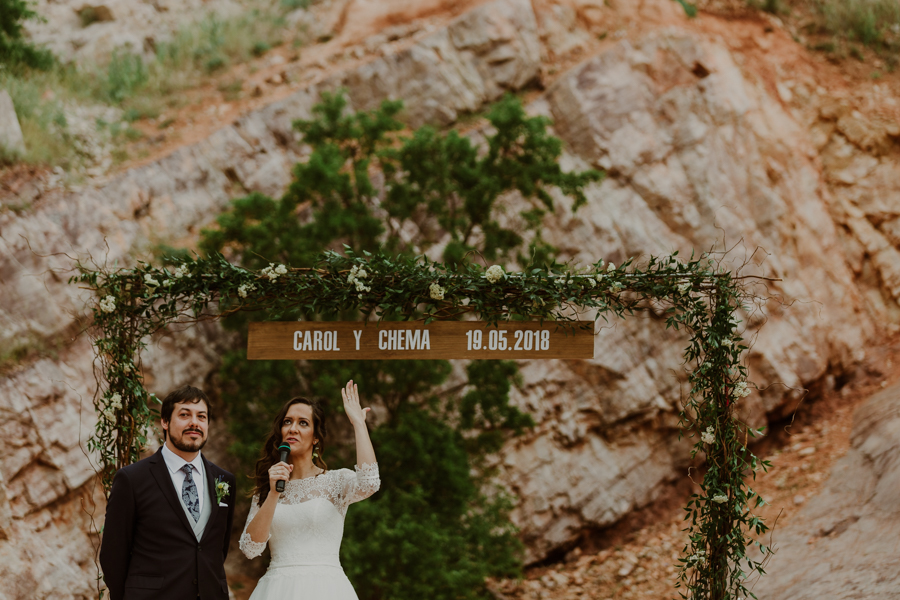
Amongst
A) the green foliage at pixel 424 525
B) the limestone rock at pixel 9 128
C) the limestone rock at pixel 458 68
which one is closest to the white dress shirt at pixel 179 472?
the green foliage at pixel 424 525

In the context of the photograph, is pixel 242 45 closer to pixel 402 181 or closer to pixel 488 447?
pixel 402 181

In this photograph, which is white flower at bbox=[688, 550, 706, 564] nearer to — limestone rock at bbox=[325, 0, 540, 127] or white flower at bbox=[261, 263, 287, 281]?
white flower at bbox=[261, 263, 287, 281]

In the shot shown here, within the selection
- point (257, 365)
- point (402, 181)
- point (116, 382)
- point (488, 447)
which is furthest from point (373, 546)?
point (402, 181)

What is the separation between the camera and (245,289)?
17.0 ft

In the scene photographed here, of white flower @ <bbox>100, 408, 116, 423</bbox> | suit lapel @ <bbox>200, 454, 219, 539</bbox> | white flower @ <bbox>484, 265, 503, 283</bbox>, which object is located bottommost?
suit lapel @ <bbox>200, 454, 219, 539</bbox>

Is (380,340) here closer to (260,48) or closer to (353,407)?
(353,407)

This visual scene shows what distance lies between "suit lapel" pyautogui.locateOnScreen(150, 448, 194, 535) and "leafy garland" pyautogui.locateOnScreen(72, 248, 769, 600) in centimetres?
159

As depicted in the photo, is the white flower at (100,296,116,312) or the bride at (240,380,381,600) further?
the white flower at (100,296,116,312)

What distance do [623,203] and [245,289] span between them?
7.89m

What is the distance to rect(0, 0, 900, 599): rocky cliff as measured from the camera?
33.3ft

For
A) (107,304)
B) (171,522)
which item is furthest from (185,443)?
(107,304)

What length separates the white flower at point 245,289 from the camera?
5.18 meters

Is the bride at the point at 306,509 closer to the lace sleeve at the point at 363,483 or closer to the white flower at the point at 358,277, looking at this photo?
the lace sleeve at the point at 363,483

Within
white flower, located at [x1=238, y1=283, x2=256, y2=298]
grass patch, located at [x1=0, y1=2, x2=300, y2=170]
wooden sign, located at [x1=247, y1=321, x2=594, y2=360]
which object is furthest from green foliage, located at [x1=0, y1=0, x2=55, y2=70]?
wooden sign, located at [x1=247, y1=321, x2=594, y2=360]
